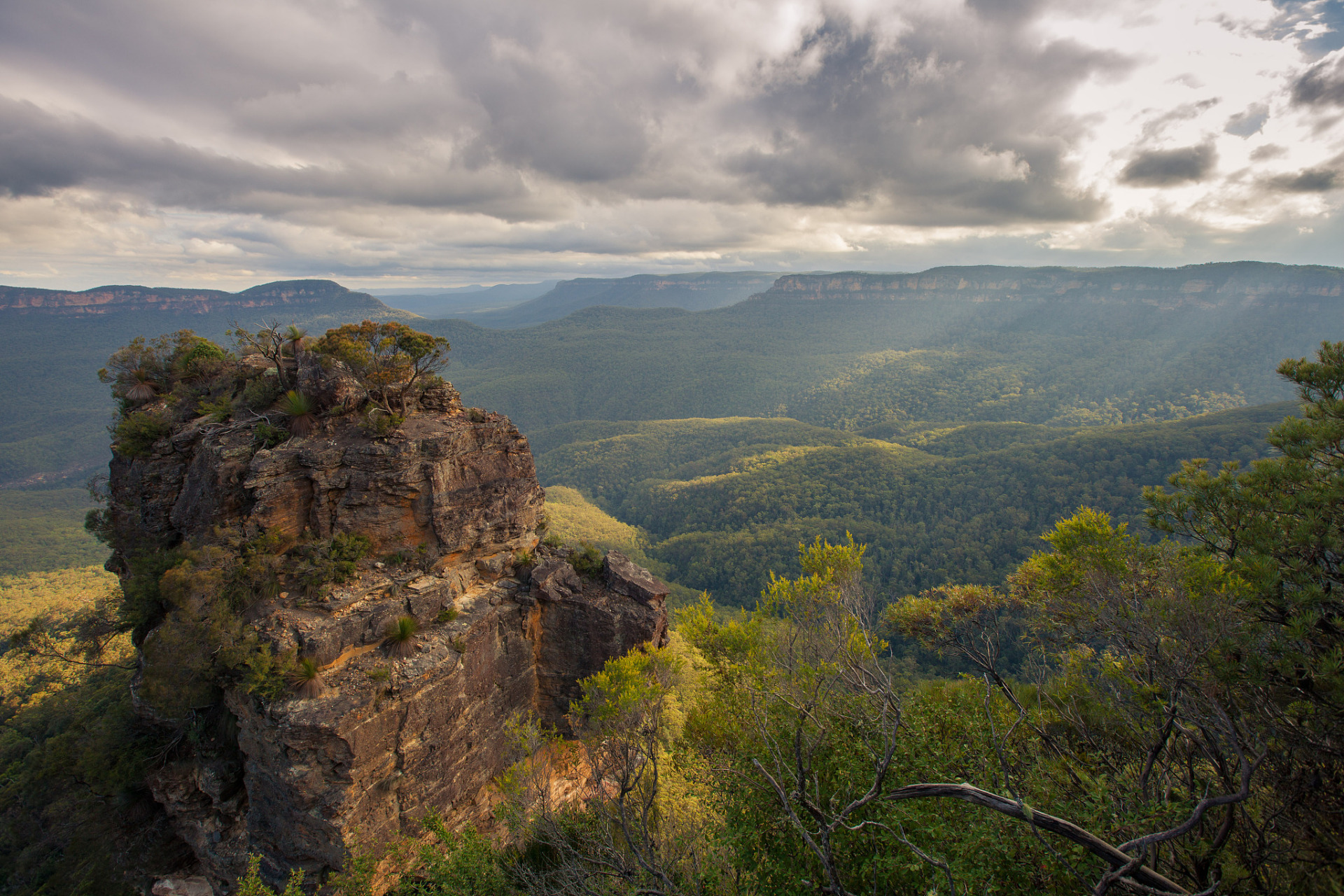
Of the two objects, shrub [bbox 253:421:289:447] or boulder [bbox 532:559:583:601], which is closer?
shrub [bbox 253:421:289:447]

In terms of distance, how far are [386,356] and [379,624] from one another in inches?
382

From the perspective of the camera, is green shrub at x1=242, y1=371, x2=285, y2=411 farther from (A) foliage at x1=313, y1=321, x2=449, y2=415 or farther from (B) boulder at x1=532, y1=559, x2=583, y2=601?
(B) boulder at x1=532, y1=559, x2=583, y2=601

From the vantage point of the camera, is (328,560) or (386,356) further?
(386,356)

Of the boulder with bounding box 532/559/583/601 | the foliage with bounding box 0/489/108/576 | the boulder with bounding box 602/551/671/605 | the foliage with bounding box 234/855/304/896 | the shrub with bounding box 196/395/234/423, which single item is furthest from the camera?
the foliage with bounding box 0/489/108/576

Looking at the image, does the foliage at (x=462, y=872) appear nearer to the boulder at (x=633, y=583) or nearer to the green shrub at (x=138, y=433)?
the boulder at (x=633, y=583)

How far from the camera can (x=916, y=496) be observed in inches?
3622

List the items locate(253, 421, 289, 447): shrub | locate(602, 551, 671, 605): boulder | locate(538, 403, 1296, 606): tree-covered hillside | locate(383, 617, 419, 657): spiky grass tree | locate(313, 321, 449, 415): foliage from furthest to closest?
locate(538, 403, 1296, 606): tree-covered hillside, locate(602, 551, 671, 605): boulder, locate(313, 321, 449, 415): foliage, locate(253, 421, 289, 447): shrub, locate(383, 617, 419, 657): spiky grass tree

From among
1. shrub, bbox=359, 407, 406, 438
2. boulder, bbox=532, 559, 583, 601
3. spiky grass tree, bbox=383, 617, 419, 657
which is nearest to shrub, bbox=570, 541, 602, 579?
boulder, bbox=532, 559, 583, 601

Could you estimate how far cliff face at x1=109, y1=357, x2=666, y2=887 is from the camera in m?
14.1

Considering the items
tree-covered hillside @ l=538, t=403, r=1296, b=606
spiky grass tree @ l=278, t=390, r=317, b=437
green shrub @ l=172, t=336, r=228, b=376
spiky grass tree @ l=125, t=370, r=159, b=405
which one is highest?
green shrub @ l=172, t=336, r=228, b=376

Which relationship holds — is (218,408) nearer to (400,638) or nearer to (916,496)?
(400,638)

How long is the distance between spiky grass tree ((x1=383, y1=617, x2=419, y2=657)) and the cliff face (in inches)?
7.7

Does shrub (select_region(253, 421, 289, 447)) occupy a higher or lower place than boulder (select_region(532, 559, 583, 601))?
higher

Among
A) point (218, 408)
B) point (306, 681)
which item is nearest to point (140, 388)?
point (218, 408)
